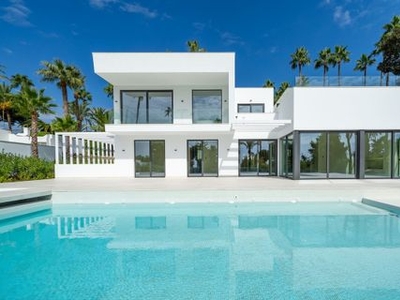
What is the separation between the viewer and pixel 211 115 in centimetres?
1468

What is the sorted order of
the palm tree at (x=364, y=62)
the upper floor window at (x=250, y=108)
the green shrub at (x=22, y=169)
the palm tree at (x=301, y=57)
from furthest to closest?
the palm tree at (x=301, y=57) → the palm tree at (x=364, y=62) → the upper floor window at (x=250, y=108) → the green shrub at (x=22, y=169)

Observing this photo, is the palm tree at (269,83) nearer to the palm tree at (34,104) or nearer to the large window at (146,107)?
the large window at (146,107)

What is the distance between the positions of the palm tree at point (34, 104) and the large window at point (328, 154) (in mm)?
17535

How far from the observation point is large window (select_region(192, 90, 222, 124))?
48.1ft

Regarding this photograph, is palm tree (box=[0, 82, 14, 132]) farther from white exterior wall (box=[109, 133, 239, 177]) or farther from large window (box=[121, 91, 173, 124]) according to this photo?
→ large window (box=[121, 91, 173, 124])

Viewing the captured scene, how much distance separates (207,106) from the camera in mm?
15180

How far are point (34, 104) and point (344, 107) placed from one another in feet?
65.8

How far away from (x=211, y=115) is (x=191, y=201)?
6.87m

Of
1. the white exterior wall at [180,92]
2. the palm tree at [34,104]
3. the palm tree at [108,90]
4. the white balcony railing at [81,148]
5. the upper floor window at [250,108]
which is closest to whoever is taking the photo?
the white exterior wall at [180,92]

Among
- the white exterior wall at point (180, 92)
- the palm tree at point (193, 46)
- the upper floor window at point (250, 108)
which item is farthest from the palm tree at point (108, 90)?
the upper floor window at point (250, 108)

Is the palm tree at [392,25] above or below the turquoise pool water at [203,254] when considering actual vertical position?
above

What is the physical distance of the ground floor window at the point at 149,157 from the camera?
15609 millimetres

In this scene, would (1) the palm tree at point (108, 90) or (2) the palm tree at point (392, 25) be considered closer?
(2) the palm tree at point (392, 25)

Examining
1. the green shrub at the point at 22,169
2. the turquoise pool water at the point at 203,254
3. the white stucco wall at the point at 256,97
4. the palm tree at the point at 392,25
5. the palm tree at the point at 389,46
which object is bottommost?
the turquoise pool water at the point at 203,254
